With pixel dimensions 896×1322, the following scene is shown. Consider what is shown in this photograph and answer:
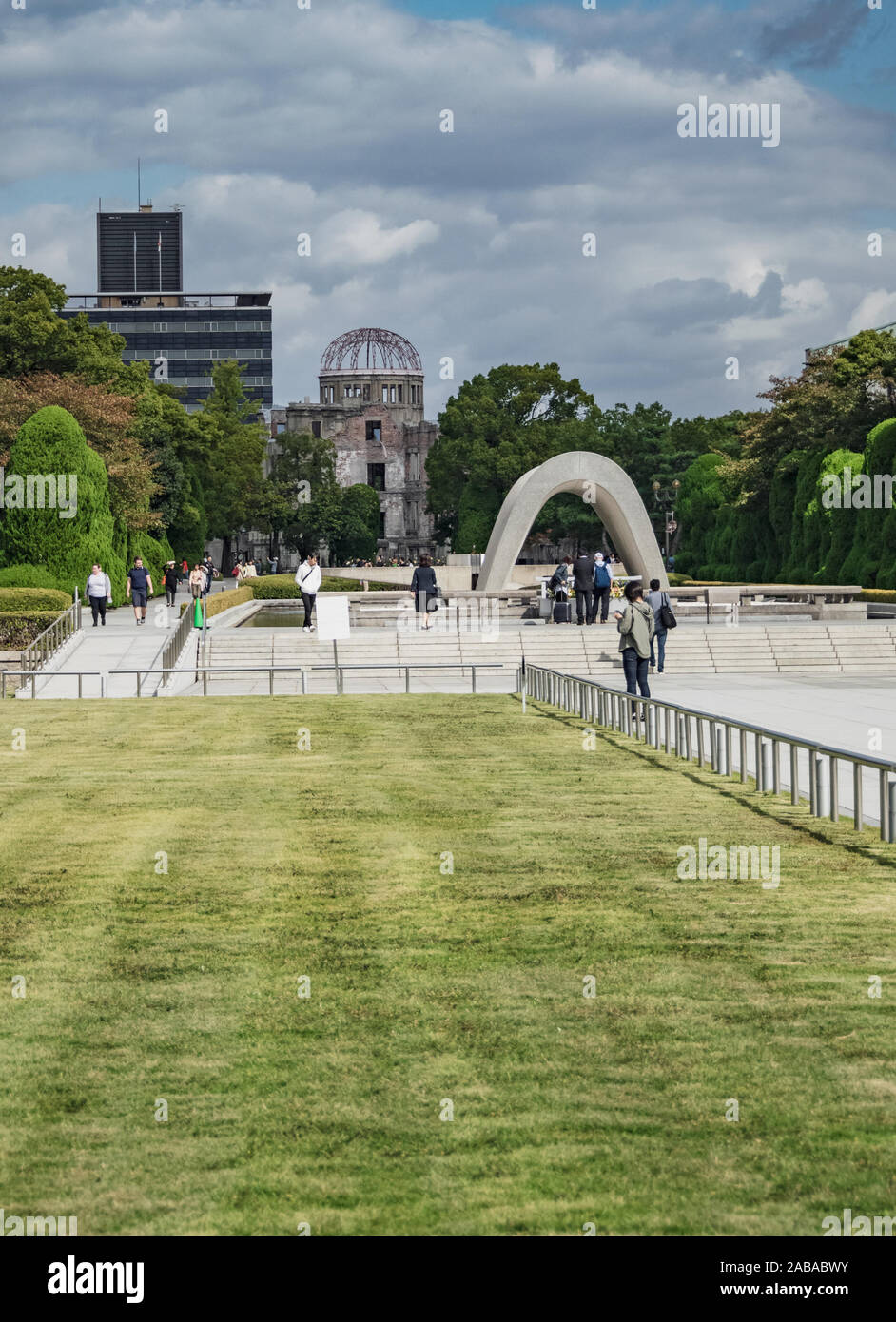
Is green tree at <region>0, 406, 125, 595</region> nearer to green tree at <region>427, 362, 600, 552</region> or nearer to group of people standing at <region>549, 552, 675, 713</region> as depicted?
group of people standing at <region>549, 552, 675, 713</region>

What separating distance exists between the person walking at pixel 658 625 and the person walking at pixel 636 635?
12.2 feet

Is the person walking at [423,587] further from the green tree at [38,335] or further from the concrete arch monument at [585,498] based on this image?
the green tree at [38,335]

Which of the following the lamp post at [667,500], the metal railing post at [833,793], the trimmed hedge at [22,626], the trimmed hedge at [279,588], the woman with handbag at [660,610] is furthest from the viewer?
the lamp post at [667,500]

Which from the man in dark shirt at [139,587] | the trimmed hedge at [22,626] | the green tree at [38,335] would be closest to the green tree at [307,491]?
the green tree at [38,335]

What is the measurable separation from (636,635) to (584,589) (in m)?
12.3

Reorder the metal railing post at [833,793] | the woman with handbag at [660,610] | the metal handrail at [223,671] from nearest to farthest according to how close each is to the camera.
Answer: the metal railing post at [833,793], the metal handrail at [223,671], the woman with handbag at [660,610]

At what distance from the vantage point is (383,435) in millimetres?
123562

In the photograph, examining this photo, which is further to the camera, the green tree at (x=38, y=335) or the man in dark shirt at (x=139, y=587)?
the green tree at (x=38, y=335)

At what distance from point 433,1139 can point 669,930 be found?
115 inches

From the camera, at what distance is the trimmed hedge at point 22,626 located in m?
28.9

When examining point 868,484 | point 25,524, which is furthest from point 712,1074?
point 868,484

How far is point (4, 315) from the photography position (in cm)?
4894
